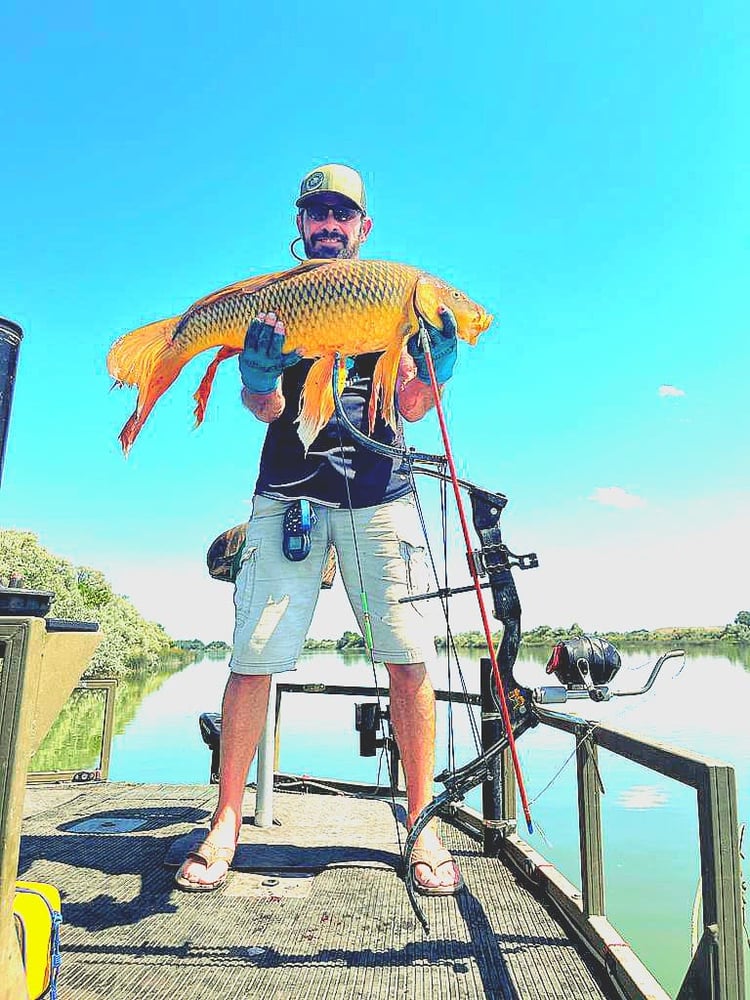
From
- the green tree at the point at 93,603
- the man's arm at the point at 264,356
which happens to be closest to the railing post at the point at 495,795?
the man's arm at the point at 264,356

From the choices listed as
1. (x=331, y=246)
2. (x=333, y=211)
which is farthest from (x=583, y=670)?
(x=333, y=211)

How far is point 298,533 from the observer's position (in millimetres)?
3182

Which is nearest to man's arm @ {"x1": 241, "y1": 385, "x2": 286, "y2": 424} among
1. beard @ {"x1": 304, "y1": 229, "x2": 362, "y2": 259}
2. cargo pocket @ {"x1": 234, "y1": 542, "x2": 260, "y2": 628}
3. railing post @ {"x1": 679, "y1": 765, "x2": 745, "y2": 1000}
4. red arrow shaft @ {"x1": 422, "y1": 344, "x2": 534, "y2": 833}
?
cargo pocket @ {"x1": 234, "y1": 542, "x2": 260, "y2": 628}

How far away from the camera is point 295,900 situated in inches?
111

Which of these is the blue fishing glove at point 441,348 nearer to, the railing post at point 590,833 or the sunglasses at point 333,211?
the sunglasses at point 333,211

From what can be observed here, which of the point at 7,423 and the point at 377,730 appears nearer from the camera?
the point at 7,423

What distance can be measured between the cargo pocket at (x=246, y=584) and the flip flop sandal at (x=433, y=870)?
1225 millimetres

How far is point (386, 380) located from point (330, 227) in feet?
3.49

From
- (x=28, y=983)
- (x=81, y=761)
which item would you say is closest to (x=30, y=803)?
(x=28, y=983)

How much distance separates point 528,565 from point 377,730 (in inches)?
95.1

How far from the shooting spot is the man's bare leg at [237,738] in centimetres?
305

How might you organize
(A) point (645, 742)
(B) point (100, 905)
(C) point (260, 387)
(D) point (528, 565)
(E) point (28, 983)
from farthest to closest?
1. (C) point (260, 387)
2. (B) point (100, 905)
3. (D) point (528, 565)
4. (A) point (645, 742)
5. (E) point (28, 983)

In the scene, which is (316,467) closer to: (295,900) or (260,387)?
(260,387)

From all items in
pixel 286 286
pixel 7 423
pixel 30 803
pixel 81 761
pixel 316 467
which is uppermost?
pixel 286 286
